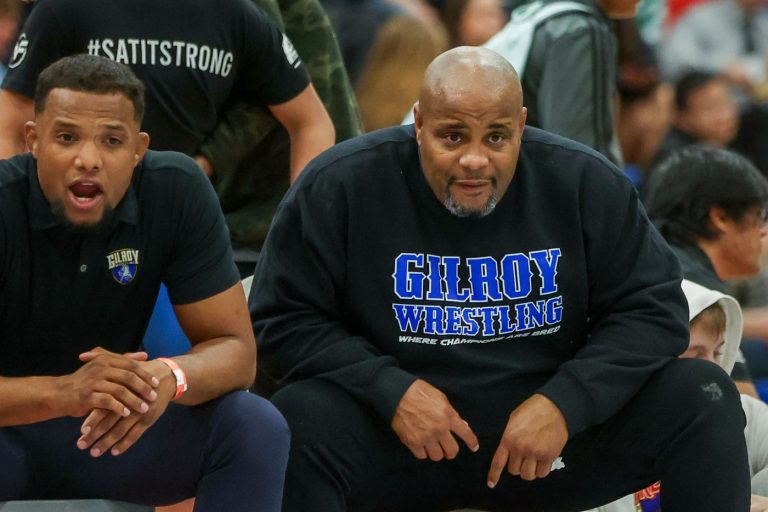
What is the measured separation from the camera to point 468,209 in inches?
146

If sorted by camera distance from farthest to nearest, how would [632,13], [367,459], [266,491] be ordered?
1. [632,13]
2. [367,459]
3. [266,491]

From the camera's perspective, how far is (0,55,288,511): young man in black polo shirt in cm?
338

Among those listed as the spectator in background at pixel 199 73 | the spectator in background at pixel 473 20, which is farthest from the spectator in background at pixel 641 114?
the spectator in background at pixel 199 73

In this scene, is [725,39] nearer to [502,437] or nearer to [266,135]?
[266,135]

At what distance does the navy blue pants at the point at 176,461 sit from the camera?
3.38 meters

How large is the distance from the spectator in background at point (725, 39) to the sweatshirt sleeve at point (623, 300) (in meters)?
4.31

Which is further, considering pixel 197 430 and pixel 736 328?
pixel 736 328

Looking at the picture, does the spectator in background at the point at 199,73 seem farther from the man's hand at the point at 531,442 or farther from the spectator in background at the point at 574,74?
the man's hand at the point at 531,442

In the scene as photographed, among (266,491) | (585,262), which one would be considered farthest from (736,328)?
(266,491)

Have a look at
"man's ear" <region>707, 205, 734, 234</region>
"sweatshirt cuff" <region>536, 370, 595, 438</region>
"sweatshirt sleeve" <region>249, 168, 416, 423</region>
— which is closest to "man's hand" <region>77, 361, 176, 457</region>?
"sweatshirt sleeve" <region>249, 168, 416, 423</region>

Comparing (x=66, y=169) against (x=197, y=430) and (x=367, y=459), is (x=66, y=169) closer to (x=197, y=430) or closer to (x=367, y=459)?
(x=197, y=430)

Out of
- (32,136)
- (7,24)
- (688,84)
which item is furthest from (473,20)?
(32,136)

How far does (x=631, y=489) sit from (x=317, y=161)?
1.11 meters

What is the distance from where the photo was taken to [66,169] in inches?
137
